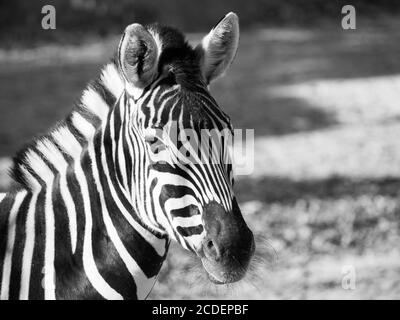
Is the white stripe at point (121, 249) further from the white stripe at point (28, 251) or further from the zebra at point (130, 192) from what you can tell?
the white stripe at point (28, 251)

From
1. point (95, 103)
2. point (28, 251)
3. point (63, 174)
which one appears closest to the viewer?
point (28, 251)

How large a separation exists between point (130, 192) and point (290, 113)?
32.0ft

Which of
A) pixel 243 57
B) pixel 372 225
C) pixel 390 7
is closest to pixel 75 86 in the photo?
pixel 243 57

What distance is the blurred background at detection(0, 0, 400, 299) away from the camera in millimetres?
6512

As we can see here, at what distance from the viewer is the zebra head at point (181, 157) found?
8.38 feet

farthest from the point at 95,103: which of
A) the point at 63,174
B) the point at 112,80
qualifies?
the point at 63,174

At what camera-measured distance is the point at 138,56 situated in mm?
2688

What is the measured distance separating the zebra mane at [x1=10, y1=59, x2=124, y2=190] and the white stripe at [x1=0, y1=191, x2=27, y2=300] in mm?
105
